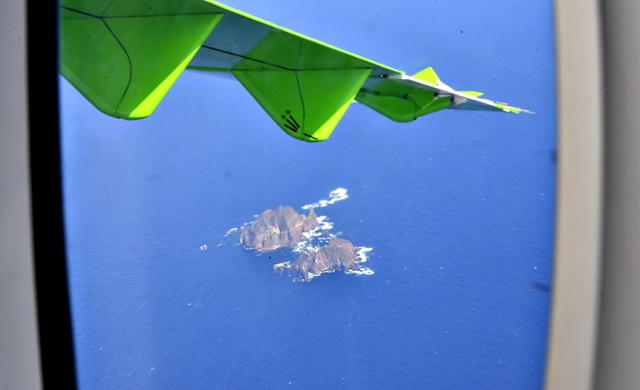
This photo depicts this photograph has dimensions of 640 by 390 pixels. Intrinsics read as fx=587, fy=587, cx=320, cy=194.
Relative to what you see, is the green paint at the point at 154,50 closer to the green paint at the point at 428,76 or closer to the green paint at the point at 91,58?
the green paint at the point at 91,58

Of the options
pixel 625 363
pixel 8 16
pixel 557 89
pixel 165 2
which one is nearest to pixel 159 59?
pixel 165 2

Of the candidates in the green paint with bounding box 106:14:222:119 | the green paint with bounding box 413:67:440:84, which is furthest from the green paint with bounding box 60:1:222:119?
the green paint with bounding box 413:67:440:84

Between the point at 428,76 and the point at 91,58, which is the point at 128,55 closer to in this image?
the point at 91,58

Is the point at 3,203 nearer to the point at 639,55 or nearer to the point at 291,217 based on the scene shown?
the point at 291,217

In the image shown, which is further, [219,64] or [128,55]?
[219,64]

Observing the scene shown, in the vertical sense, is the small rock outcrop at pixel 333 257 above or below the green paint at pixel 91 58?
below

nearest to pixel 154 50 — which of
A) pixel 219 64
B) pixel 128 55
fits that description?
pixel 128 55

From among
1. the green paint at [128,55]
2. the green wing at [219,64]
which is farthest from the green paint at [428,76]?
the green paint at [128,55]

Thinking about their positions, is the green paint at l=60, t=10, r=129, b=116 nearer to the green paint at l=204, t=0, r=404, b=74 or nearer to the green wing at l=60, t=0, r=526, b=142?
the green wing at l=60, t=0, r=526, b=142
